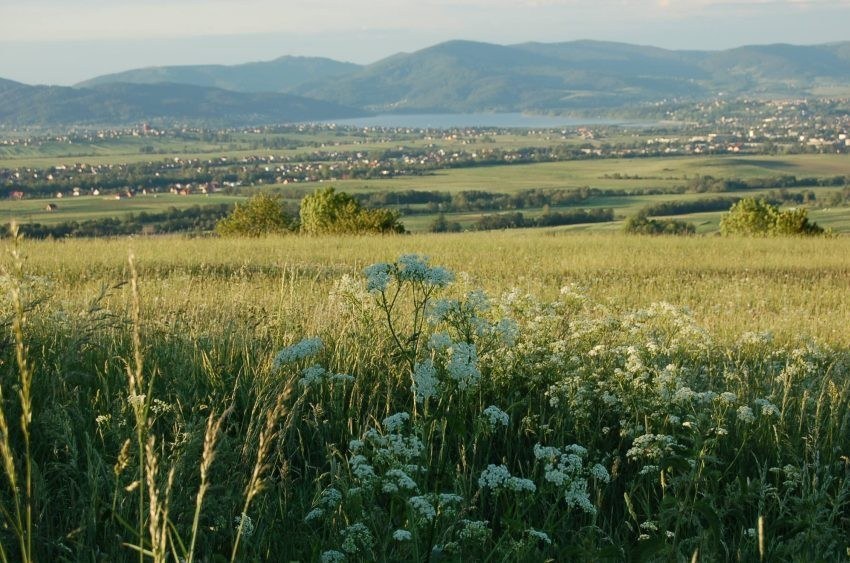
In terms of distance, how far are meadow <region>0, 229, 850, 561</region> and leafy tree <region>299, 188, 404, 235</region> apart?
22.8 meters

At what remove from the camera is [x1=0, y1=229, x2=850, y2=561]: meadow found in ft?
11.2

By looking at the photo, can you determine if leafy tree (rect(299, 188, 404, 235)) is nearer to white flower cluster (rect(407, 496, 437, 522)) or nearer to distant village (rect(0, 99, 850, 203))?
white flower cluster (rect(407, 496, 437, 522))

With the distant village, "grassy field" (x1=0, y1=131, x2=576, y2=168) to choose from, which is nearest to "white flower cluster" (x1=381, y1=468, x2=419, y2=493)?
the distant village

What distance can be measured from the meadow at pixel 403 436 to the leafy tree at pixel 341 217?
74.8ft

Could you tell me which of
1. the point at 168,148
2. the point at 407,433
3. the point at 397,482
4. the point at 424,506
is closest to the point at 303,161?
the point at 168,148

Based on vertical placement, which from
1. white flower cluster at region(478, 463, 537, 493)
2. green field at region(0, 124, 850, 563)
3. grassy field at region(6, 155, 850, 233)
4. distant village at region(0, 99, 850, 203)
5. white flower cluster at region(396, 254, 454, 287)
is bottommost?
grassy field at region(6, 155, 850, 233)

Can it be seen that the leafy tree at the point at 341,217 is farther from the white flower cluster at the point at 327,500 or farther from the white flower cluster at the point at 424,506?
the white flower cluster at the point at 424,506

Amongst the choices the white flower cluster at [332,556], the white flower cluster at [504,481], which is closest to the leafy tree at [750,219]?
the white flower cluster at [504,481]

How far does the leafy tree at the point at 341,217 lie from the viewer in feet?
104

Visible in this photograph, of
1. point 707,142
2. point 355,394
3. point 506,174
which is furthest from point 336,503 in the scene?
point 707,142

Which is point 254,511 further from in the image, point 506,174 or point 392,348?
point 506,174

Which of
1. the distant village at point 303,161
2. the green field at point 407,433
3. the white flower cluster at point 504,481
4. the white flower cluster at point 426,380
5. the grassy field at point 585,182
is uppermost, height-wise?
the white flower cluster at point 426,380

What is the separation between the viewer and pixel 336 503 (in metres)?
3.70

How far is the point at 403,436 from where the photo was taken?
4469mm
